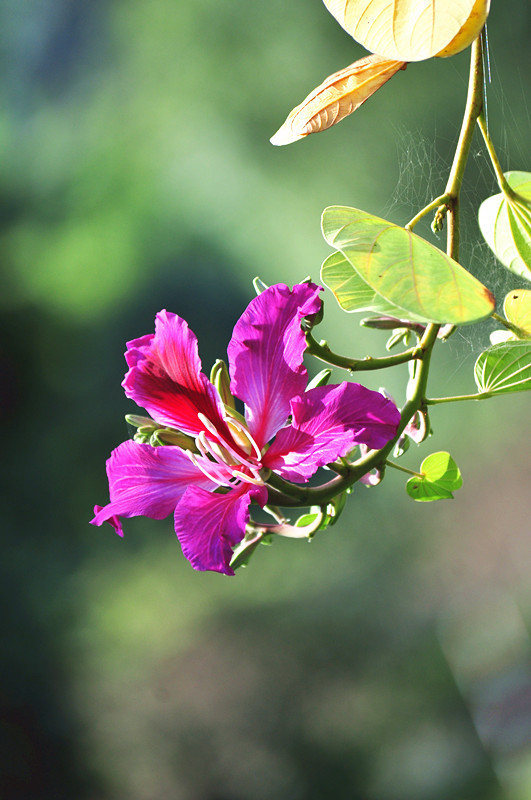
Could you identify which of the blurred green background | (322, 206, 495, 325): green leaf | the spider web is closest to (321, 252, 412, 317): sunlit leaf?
(322, 206, 495, 325): green leaf

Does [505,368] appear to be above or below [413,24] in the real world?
below

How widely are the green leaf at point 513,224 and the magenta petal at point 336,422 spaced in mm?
108

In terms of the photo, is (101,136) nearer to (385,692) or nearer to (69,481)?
(69,481)

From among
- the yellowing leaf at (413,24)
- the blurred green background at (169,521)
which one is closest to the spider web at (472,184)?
the blurred green background at (169,521)

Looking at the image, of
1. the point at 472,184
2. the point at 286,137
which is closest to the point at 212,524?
the point at 286,137

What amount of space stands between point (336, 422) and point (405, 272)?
0.04m

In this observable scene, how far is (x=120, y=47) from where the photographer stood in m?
0.84

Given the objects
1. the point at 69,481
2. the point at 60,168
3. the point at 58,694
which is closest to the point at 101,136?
the point at 60,168

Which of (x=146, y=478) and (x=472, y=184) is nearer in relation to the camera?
(x=146, y=478)

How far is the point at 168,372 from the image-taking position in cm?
19

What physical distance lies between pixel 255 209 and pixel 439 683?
0.62 metres

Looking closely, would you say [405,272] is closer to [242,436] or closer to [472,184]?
[242,436]

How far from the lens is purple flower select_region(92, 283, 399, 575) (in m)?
0.17

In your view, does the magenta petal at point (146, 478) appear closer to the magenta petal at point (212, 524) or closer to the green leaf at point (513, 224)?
the magenta petal at point (212, 524)
